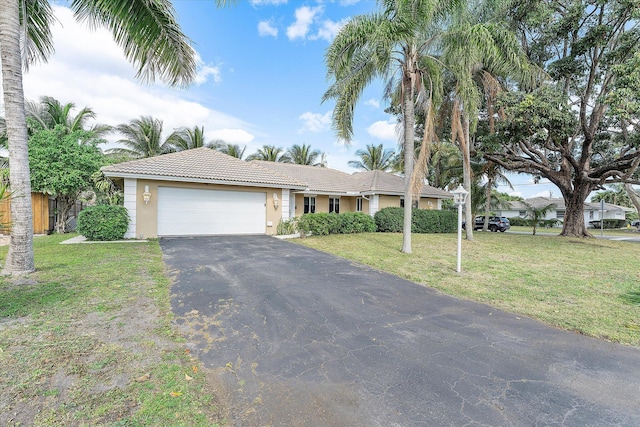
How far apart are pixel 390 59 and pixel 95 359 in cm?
1090

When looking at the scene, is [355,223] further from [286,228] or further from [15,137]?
[15,137]

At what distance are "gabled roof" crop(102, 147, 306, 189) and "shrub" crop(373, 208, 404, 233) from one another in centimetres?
550

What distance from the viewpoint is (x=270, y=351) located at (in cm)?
338

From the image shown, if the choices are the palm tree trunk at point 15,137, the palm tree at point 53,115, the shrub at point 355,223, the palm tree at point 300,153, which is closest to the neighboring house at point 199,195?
the shrub at point 355,223

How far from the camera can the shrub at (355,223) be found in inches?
638

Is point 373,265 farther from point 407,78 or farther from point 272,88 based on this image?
point 272,88

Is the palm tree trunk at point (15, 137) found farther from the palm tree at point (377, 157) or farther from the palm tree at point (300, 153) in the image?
the palm tree at point (377, 157)

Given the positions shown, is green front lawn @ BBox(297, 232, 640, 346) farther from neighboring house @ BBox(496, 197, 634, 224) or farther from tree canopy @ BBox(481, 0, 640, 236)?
→ neighboring house @ BBox(496, 197, 634, 224)

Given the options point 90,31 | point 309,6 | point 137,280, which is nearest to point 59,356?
point 137,280

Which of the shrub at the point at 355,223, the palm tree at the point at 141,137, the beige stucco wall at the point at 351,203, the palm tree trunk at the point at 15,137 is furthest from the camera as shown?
the palm tree at the point at 141,137

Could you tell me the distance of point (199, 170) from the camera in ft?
43.9

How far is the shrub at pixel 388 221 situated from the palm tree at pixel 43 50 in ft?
43.2

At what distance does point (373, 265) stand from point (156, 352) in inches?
242

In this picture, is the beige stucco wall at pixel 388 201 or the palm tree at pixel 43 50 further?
the beige stucco wall at pixel 388 201
